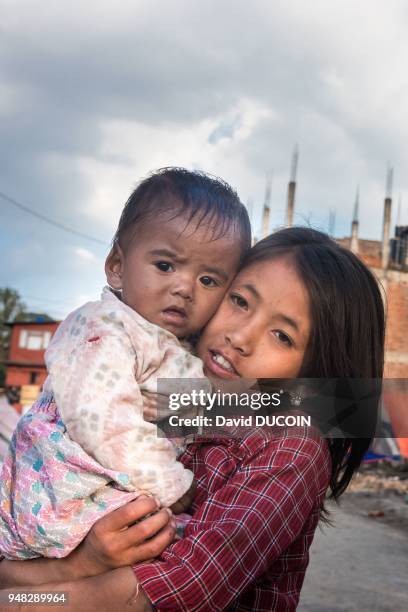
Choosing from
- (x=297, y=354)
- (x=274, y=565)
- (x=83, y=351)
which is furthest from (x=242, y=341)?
(x=274, y=565)

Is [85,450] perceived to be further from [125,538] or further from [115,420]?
[125,538]

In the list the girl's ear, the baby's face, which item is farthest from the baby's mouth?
the girl's ear

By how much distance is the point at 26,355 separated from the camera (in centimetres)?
3247

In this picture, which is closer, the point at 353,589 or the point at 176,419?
the point at 176,419

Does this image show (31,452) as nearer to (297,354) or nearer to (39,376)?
(297,354)

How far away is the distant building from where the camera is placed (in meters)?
31.9

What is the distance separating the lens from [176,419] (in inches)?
62.8

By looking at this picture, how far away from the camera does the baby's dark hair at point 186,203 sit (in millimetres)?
1758

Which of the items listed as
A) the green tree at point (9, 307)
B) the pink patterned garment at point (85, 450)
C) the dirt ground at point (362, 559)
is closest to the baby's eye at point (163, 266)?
the pink patterned garment at point (85, 450)

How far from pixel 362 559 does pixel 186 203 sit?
595 centimetres

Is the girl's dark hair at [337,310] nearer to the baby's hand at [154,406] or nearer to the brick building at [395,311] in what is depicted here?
the baby's hand at [154,406]

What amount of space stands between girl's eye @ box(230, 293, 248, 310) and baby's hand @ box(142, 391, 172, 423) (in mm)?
339

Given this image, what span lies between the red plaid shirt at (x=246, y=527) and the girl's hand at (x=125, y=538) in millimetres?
31

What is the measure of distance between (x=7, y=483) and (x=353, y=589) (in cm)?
470
